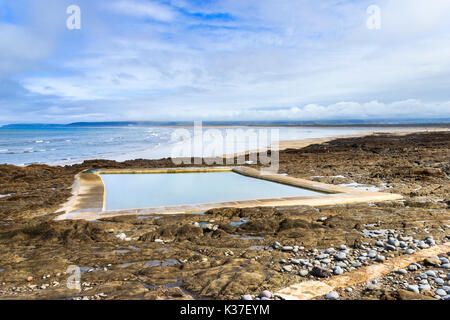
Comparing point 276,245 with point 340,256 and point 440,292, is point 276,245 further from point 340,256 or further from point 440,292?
point 440,292

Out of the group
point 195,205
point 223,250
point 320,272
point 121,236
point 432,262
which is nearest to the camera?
point 320,272

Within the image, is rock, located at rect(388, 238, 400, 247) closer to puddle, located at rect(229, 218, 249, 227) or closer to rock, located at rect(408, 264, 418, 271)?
rock, located at rect(408, 264, 418, 271)

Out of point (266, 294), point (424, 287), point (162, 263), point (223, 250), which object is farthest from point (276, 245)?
point (424, 287)

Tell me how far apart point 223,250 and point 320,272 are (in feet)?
4.96

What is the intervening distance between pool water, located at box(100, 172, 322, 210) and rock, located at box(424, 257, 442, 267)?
3934 mm

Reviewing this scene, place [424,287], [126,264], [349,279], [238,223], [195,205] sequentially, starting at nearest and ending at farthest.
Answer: [424,287], [349,279], [126,264], [238,223], [195,205]

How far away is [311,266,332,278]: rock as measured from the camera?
3.73 metres

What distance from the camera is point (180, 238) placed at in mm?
5223

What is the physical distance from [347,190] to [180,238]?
4829mm

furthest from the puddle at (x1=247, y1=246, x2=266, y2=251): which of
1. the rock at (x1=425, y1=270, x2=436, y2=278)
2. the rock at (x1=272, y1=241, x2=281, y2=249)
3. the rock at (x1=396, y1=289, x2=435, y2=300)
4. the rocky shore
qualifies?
the rock at (x1=425, y1=270, x2=436, y2=278)

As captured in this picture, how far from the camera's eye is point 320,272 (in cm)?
377

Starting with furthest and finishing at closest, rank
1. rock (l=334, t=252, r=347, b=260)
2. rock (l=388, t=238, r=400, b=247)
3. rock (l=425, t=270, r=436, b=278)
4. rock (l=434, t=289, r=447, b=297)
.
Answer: rock (l=388, t=238, r=400, b=247), rock (l=334, t=252, r=347, b=260), rock (l=425, t=270, r=436, b=278), rock (l=434, t=289, r=447, b=297)

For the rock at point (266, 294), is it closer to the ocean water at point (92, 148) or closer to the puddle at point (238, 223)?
the puddle at point (238, 223)
